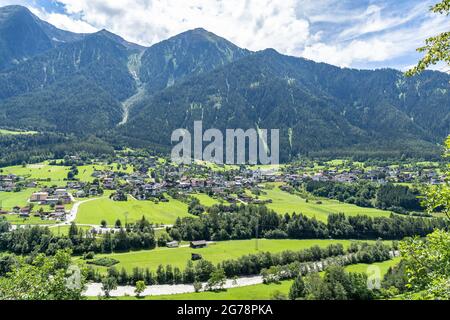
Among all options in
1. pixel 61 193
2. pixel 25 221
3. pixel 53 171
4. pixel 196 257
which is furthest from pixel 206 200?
pixel 53 171

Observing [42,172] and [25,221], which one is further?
[42,172]

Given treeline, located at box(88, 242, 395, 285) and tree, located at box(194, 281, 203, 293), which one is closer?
tree, located at box(194, 281, 203, 293)

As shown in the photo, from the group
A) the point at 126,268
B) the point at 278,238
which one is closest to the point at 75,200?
the point at 126,268

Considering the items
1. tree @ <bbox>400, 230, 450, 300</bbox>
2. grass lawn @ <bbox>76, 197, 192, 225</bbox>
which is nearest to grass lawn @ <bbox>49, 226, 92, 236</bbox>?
grass lawn @ <bbox>76, 197, 192, 225</bbox>

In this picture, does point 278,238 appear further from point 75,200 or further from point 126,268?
point 75,200

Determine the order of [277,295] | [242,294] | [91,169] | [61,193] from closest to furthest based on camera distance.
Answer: [277,295]
[242,294]
[61,193]
[91,169]

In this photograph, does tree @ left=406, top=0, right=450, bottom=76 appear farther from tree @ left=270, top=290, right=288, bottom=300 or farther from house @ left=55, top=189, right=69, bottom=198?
house @ left=55, top=189, right=69, bottom=198

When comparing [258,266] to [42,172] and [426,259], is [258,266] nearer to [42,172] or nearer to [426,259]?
[426,259]
